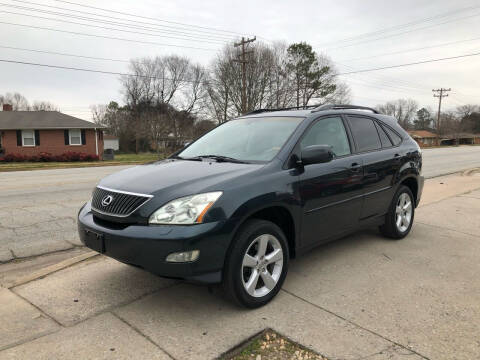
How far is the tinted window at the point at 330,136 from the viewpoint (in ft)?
12.8

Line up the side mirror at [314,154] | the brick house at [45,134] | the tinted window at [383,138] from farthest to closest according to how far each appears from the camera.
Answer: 1. the brick house at [45,134]
2. the tinted window at [383,138]
3. the side mirror at [314,154]

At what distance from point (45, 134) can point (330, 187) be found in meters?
30.3

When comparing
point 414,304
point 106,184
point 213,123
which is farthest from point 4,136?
point 414,304

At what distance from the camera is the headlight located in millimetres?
2822

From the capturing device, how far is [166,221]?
284cm

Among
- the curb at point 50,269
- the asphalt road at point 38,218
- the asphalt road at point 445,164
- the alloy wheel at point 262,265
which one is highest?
the alloy wheel at point 262,265

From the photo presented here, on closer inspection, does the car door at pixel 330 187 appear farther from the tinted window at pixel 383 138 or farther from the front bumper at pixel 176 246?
the front bumper at pixel 176 246

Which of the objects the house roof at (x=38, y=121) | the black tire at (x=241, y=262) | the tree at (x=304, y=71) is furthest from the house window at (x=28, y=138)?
the black tire at (x=241, y=262)

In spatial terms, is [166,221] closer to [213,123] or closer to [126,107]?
[213,123]

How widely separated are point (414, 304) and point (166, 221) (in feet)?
7.34

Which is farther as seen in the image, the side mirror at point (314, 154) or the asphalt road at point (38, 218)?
the asphalt road at point (38, 218)

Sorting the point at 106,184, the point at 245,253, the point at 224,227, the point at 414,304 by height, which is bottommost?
the point at 414,304

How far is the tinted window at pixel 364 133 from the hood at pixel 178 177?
168 centimetres

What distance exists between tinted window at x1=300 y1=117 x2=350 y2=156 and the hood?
0.81 meters
